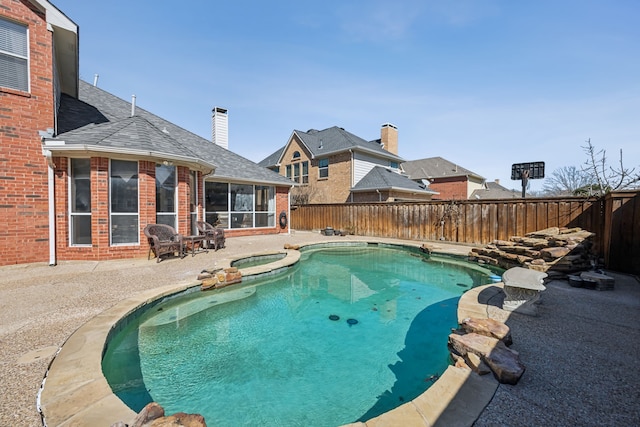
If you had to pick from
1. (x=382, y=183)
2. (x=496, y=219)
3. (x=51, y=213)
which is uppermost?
(x=382, y=183)

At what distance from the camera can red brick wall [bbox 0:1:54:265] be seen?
624 cm

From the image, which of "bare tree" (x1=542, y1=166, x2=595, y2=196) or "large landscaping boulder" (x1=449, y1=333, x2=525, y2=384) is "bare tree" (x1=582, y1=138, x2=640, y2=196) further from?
"bare tree" (x1=542, y1=166, x2=595, y2=196)

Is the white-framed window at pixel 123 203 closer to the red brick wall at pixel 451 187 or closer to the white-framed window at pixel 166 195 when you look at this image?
the white-framed window at pixel 166 195

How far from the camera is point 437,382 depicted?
7.47 feet

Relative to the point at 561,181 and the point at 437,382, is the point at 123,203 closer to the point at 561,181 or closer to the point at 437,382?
the point at 437,382

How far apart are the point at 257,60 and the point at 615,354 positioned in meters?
13.6

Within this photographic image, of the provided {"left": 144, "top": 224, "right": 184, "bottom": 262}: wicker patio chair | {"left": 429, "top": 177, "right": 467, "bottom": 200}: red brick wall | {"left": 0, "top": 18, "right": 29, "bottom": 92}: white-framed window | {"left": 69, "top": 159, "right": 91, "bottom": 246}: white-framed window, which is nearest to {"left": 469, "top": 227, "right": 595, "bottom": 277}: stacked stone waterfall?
{"left": 144, "top": 224, "right": 184, "bottom": 262}: wicker patio chair

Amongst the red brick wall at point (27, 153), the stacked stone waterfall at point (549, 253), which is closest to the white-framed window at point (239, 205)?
the red brick wall at point (27, 153)

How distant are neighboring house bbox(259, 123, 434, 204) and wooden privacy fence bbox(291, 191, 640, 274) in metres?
3.32

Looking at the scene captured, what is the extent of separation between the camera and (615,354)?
9.05 ft

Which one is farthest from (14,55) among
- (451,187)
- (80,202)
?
(451,187)

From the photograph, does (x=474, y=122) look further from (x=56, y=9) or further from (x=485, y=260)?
(x=56, y=9)

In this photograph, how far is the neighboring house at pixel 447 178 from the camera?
87.1 ft

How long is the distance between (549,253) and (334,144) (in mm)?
15746
